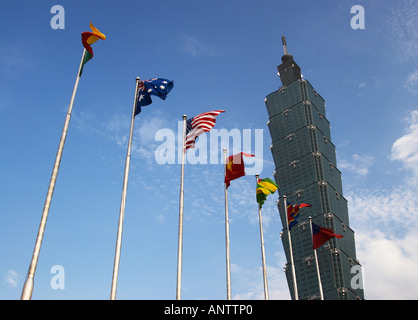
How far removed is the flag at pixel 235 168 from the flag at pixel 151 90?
914 cm

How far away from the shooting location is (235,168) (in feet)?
109

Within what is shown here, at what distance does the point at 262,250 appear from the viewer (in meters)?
36.8

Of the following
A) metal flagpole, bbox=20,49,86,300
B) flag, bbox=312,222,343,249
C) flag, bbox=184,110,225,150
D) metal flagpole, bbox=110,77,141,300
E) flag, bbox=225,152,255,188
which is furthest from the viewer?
flag, bbox=312,222,343,249

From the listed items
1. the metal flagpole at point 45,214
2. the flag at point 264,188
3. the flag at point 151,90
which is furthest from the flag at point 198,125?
the metal flagpole at point 45,214

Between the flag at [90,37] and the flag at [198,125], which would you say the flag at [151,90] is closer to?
the flag at [198,125]

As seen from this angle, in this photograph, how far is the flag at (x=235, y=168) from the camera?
3297cm

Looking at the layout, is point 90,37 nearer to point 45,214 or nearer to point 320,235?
point 45,214

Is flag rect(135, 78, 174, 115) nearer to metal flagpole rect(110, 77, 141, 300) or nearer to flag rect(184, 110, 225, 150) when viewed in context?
metal flagpole rect(110, 77, 141, 300)

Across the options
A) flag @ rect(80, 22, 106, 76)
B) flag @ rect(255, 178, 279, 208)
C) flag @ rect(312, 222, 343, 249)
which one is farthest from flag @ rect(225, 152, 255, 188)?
flag @ rect(312, 222, 343, 249)

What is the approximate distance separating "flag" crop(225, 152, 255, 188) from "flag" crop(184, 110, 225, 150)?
4.43 m

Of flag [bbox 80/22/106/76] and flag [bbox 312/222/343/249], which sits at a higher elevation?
flag [bbox 80/22/106/76]

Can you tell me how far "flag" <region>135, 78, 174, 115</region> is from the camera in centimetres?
2731

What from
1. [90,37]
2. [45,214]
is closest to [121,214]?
[45,214]
